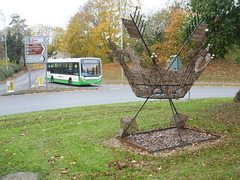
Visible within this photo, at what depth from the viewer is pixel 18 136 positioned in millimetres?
7641

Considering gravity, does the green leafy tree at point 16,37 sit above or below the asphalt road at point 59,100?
above

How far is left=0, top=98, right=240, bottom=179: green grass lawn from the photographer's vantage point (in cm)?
491

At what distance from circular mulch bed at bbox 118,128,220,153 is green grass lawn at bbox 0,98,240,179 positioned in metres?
0.30

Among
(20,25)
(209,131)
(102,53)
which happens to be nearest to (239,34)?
(209,131)

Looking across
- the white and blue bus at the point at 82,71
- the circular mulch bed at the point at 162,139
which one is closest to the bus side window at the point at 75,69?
the white and blue bus at the point at 82,71

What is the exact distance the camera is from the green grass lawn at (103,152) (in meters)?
4.91

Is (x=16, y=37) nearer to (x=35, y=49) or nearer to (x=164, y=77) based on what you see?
(x=35, y=49)

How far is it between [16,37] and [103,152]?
6351 cm

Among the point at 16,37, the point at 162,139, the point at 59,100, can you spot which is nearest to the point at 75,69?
the point at 59,100

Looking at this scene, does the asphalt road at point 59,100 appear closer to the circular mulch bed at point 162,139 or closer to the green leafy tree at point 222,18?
the green leafy tree at point 222,18

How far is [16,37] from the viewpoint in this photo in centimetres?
6328

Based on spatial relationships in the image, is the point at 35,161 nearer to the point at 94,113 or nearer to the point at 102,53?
the point at 94,113

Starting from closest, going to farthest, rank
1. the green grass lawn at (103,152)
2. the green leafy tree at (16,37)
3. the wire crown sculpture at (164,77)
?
the green grass lawn at (103,152) → the wire crown sculpture at (164,77) → the green leafy tree at (16,37)

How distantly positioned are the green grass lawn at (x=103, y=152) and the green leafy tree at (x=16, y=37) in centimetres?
5709
